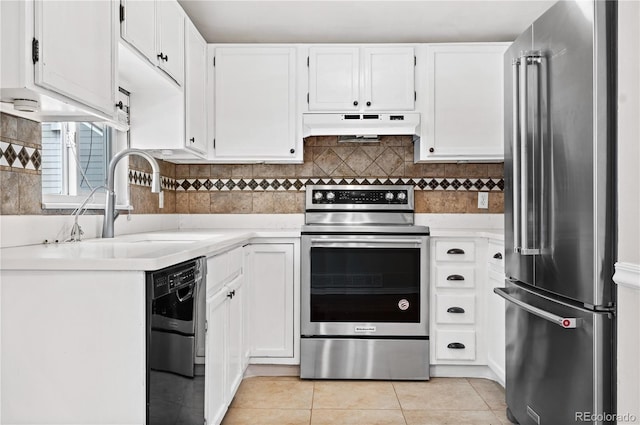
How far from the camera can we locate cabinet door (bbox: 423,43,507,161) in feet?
10.8

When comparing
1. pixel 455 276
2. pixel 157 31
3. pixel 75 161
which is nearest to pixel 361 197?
pixel 455 276

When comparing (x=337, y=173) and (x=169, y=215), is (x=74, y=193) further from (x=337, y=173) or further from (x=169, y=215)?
(x=337, y=173)

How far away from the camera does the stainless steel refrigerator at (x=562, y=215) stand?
161 centimetres

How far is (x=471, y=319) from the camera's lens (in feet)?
10.1

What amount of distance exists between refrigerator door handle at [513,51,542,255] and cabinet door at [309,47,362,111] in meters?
1.39

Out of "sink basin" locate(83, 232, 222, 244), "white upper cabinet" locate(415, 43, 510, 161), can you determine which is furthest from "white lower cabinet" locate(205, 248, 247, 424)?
"white upper cabinet" locate(415, 43, 510, 161)

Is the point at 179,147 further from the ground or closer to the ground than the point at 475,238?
further from the ground

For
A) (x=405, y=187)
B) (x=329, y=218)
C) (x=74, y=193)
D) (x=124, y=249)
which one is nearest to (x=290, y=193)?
(x=329, y=218)

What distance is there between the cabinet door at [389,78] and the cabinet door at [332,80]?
0.08 m

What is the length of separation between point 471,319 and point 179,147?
6.64ft

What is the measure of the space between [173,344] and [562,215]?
1.43m

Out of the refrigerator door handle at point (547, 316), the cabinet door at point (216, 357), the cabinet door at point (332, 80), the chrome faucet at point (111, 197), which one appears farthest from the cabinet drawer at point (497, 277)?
the chrome faucet at point (111, 197)

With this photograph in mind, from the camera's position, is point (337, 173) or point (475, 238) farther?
point (337, 173)
